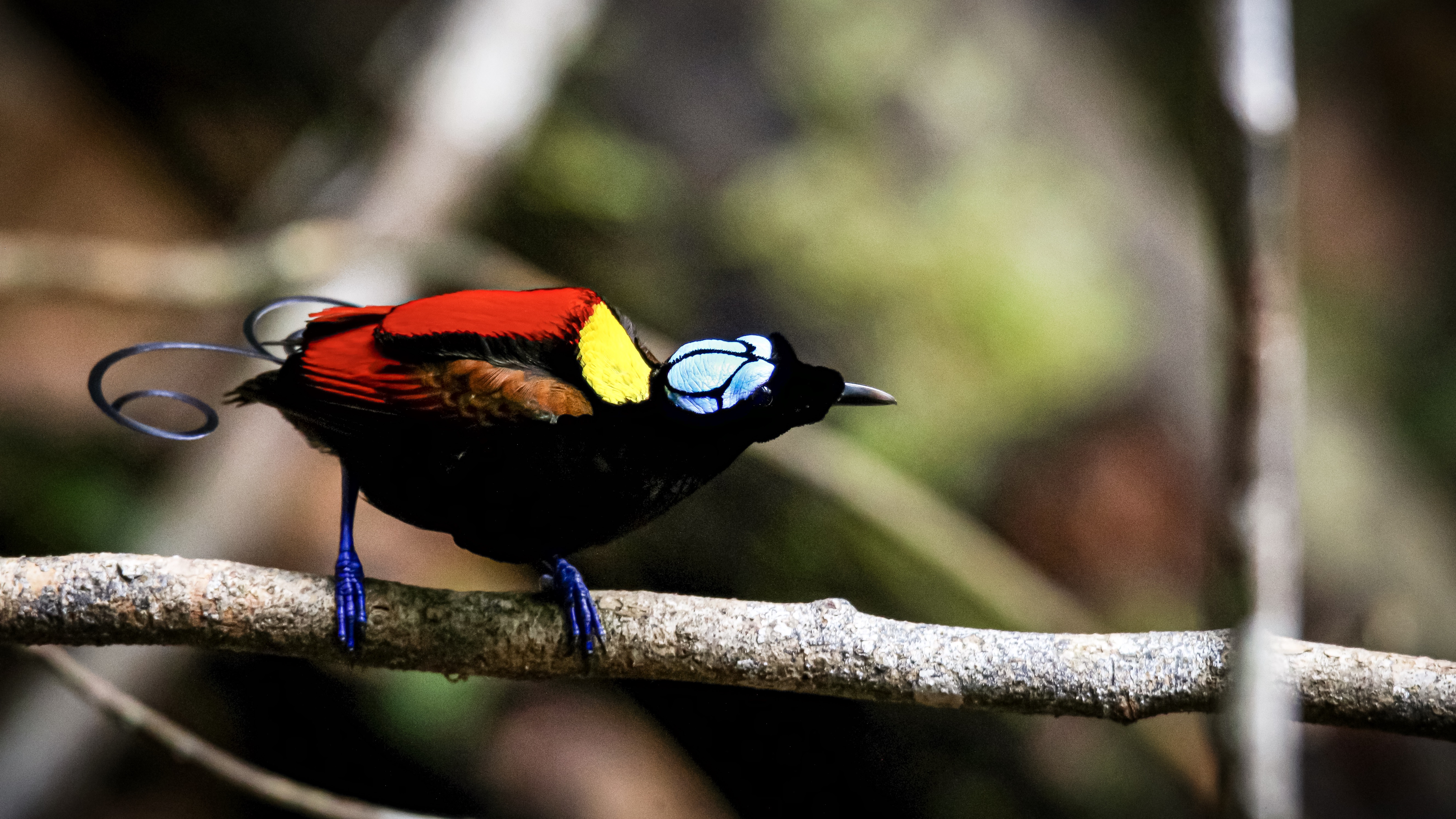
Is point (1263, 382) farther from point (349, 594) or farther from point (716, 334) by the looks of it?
point (716, 334)

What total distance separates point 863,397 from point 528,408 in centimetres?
32

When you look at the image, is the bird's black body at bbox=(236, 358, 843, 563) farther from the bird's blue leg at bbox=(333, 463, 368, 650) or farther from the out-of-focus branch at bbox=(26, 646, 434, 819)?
the out-of-focus branch at bbox=(26, 646, 434, 819)

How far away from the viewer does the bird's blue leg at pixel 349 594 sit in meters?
1.11

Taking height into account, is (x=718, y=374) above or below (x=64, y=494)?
below

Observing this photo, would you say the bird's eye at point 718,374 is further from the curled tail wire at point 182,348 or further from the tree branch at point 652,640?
the curled tail wire at point 182,348

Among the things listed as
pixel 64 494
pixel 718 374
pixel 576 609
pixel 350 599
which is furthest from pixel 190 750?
pixel 64 494

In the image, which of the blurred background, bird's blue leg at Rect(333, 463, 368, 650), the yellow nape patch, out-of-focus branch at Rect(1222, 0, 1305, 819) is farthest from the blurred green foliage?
out-of-focus branch at Rect(1222, 0, 1305, 819)

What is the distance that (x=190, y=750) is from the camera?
1.51 metres

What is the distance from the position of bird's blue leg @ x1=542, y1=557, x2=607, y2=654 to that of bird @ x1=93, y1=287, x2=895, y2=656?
4 centimetres

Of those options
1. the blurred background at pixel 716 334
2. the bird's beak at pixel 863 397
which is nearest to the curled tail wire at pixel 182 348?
the bird's beak at pixel 863 397

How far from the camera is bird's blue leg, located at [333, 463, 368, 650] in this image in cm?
111

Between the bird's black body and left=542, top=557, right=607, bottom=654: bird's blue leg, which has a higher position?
the bird's black body

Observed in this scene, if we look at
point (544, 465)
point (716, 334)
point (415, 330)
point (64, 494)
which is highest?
point (716, 334)

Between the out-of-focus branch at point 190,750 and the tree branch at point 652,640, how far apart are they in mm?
405
